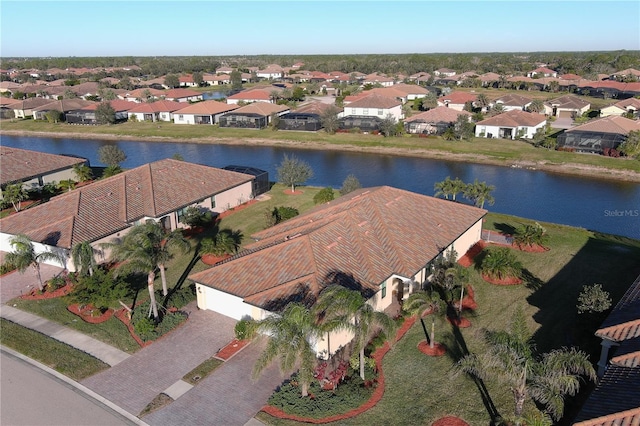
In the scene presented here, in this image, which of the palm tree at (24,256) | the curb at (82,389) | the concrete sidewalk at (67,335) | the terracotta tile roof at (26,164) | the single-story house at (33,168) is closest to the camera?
the curb at (82,389)

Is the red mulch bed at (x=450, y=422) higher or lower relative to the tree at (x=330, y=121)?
lower

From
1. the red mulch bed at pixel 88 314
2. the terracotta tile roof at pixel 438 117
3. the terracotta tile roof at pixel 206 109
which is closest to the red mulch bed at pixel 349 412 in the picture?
the red mulch bed at pixel 88 314

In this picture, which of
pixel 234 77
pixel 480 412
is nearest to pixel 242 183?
pixel 480 412

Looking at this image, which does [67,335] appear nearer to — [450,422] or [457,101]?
[450,422]

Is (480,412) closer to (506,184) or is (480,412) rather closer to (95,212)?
(95,212)

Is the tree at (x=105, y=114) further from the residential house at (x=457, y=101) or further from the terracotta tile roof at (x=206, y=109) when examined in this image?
the residential house at (x=457, y=101)

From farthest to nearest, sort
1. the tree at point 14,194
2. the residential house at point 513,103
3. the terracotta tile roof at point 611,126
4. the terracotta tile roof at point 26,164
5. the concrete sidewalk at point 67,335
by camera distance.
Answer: the residential house at point 513,103 → the terracotta tile roof at point 611,126 → the terracotta tile roof at point 26,164 → the tree at point 14,194 → the concrete sidewalk at point 67,335
